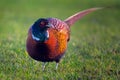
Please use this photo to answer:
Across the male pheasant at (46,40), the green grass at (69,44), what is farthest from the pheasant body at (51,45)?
the green grass at (69,44)

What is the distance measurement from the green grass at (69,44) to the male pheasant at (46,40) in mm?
188

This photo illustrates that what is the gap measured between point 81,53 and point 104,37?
2004 mm

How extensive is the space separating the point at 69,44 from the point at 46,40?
2238mm

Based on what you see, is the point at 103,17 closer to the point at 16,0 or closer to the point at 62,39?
the point at 16,0

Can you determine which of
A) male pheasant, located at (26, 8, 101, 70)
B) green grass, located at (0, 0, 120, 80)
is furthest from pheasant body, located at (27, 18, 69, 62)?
green grass, located at (0, 0, 120, 80)

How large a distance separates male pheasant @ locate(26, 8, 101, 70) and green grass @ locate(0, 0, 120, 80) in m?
0.19

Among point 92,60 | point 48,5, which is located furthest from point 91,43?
point 48,5

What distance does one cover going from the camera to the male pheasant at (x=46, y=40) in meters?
5.64

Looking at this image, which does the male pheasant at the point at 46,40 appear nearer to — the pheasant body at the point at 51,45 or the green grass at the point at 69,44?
the pheasant body at the point at 51,45

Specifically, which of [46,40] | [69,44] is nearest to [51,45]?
[46,40]

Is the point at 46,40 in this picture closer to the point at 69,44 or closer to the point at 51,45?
the point at 51,45

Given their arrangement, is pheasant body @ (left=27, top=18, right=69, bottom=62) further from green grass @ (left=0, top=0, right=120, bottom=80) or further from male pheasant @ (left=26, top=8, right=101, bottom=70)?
green grass @ (left=0, top=0, right=120, bottom=80)

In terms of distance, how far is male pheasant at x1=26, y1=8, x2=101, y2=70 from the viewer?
5.64 m

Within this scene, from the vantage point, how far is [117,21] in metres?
11.3
